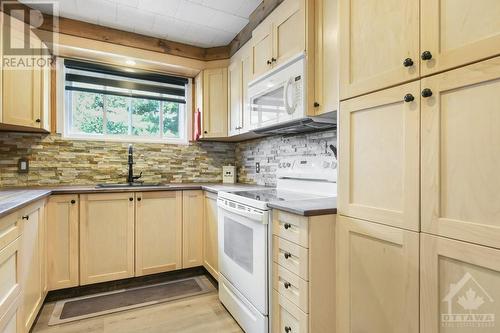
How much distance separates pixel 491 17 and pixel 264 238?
53.4 inches

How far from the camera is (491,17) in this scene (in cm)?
85

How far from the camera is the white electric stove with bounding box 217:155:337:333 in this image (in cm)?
167

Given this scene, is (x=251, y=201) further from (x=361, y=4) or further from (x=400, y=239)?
(x=361, y=4)

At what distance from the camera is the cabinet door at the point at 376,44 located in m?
1.07

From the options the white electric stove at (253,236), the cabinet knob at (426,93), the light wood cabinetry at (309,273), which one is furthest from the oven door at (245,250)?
the cabinet knob at (426,93)

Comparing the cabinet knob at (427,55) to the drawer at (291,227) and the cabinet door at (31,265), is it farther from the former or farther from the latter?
the cabinet door at (31,265)

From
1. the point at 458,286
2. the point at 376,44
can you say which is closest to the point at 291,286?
the point at 458,286

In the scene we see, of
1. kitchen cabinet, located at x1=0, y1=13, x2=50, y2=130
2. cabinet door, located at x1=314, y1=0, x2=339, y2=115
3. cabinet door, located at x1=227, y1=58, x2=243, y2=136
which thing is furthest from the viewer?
cabinet door, located at x1=227, y1=58, x2=243, y2=136

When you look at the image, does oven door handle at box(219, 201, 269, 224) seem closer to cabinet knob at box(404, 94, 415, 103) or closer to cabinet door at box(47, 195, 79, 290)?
cabinet knob at box(404, 94, 415, 103)

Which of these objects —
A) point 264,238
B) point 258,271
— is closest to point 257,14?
point 264,238

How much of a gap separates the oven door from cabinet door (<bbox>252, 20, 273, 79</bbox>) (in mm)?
1117

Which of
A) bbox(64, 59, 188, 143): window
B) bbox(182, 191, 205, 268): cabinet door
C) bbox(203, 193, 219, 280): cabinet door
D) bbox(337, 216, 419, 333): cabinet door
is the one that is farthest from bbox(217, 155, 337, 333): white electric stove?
bbox(64, 59, 188, 143): window

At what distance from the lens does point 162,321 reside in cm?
203

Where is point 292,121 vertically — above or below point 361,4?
below
